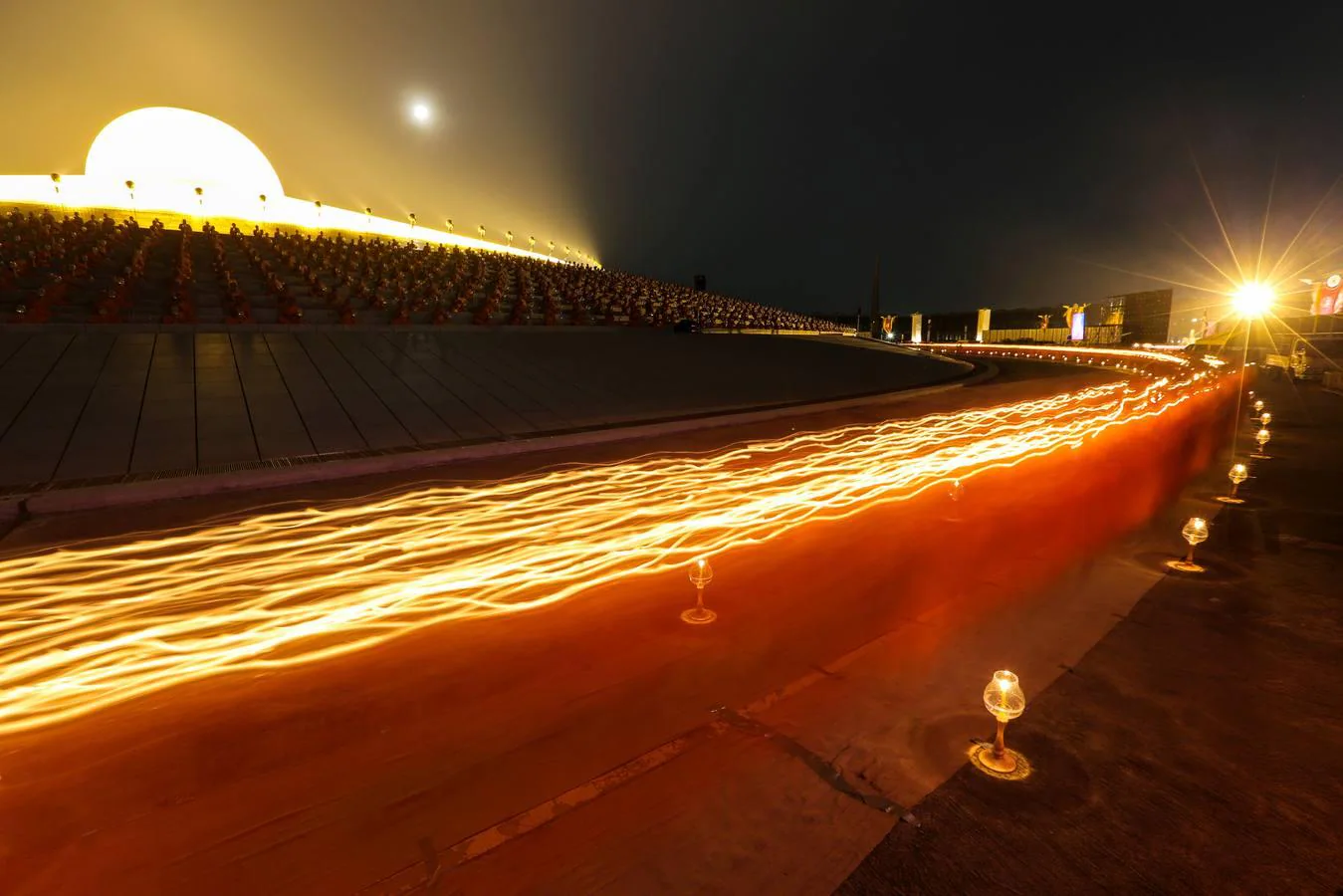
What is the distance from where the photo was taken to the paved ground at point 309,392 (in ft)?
25.8

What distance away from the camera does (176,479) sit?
6.92 metres

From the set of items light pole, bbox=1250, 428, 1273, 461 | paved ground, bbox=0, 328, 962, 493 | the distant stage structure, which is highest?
the distant stage structure

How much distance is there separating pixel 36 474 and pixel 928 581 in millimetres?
9733

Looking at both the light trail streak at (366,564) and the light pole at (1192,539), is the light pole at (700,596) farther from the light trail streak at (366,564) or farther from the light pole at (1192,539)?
the light pole at (1192,539)

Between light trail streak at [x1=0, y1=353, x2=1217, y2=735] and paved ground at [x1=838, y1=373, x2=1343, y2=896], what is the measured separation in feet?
9.93

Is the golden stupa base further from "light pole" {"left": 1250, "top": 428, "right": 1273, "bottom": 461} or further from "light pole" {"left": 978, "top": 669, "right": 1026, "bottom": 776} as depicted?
"light pole" {"left": 1250, "top": 428, "right": 1273, "bottom": 461}

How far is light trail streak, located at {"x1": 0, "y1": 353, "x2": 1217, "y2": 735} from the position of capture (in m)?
3.76

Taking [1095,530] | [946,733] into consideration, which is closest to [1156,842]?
[946,733]

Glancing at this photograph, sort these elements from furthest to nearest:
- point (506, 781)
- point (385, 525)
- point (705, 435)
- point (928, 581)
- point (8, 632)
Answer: point (705, 435), point (385, 525), point (928, 581), point (8, 632), point (506, 781)

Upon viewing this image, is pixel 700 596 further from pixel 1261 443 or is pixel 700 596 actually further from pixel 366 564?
pixel 1261 443

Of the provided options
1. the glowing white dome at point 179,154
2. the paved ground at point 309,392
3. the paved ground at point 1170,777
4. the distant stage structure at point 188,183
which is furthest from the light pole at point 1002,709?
the glowing white dome at point 179,154

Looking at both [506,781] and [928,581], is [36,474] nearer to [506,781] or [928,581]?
[506,781]

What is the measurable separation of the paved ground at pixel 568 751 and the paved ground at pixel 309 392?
5559 millimetres

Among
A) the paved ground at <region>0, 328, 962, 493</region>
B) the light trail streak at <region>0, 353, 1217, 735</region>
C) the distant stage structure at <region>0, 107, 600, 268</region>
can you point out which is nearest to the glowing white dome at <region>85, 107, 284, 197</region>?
the distant stage structure at <region>0, 107, 600, 268</region>
